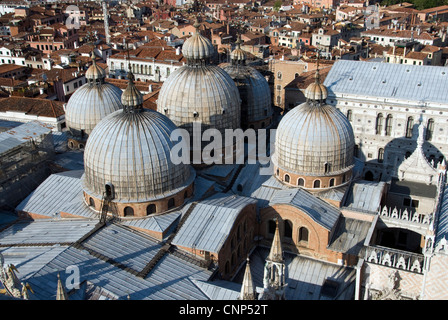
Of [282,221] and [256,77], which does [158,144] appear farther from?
[256,77]

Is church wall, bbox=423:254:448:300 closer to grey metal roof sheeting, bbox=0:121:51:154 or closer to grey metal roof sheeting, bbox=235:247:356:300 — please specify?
grey metal roof sheeting, bbox=235:247:356:300

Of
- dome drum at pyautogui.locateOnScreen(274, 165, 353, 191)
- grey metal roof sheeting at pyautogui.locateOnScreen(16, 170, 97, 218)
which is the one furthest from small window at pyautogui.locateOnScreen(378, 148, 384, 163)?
grey metal roof sheeting at pyautogui.locateOnScreen(16, 170, 97, 218)

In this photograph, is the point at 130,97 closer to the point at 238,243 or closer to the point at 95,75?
the point at 238,243

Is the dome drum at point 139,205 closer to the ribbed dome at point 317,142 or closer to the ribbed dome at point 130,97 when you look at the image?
the ribbed dome at point 130,97

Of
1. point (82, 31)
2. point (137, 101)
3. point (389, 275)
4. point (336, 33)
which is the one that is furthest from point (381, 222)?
point (82, 31)

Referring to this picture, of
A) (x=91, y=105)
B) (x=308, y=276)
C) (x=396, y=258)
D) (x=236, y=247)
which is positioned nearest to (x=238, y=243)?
(x=236, y=247)
